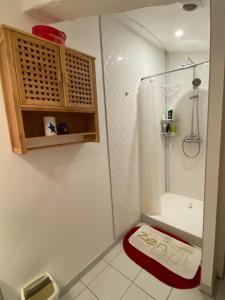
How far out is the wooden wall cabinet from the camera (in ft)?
2.90

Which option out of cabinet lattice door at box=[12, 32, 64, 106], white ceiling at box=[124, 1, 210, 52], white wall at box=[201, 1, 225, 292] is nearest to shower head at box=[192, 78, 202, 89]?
white ceiling at box=[124, 1, 210, 52]

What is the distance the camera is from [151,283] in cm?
154

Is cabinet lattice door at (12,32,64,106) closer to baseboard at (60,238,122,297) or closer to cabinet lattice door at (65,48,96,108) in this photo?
cabinet lattice door at (65,48,96,108)

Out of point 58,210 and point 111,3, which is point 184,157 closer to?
point 58,210

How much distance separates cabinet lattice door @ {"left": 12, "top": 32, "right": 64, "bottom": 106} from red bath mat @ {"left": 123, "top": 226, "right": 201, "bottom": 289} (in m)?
1.80

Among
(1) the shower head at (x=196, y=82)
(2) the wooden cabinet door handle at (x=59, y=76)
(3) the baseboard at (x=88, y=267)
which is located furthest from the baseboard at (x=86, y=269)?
(1) the shower head at (x=196, y=82)

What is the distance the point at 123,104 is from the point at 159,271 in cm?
184

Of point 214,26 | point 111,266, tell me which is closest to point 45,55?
point 214,26

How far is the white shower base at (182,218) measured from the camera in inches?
79.0

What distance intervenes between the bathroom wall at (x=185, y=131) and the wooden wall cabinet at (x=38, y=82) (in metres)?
1.94

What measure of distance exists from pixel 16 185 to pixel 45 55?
0.87m

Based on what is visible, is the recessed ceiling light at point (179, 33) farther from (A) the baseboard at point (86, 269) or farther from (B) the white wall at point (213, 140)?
(A) the baseboard at point (86, 269)

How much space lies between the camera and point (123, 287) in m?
1.53

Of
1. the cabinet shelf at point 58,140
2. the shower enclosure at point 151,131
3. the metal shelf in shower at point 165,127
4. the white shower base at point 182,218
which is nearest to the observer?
the cabinet shelf at point 58,140
